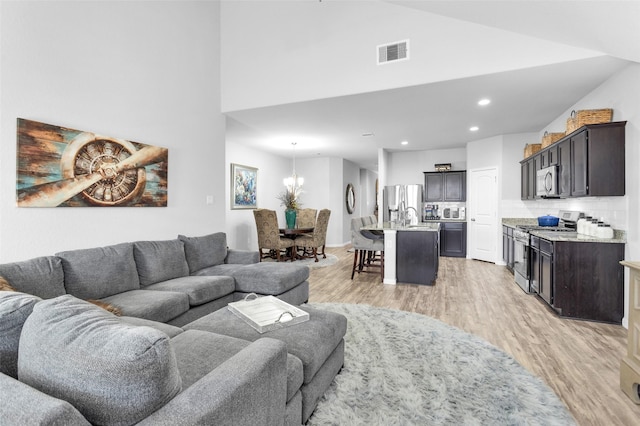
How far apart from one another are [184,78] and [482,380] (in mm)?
4527

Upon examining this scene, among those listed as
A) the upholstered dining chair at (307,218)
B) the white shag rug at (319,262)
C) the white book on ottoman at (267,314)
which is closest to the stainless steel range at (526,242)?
the white shag rug at (319,262)

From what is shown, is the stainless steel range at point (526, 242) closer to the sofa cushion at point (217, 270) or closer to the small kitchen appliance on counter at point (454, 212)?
the small kitchen appliance on counter at point (454, 212)

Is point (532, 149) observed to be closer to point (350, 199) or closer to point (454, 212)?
point (454, 212)

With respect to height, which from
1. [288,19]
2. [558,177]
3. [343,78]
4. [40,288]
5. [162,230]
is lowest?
[40,288]

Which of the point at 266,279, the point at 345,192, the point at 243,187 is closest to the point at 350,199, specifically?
the point at 345,192

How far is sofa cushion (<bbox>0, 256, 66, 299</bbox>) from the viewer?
2.12 metres

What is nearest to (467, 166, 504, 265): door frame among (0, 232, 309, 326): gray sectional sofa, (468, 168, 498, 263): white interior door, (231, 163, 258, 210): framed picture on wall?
(468, 168, 498, 263): white interior door

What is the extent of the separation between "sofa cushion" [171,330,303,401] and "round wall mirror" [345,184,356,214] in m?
8.22

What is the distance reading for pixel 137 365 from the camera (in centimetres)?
82

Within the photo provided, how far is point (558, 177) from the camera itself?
4.23 m

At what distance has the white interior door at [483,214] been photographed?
21.4 ft

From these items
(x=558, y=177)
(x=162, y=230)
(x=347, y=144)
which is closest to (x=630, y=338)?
(x=558, y=177)

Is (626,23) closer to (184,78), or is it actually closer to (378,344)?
(378,344)

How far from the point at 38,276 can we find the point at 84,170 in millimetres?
1132
